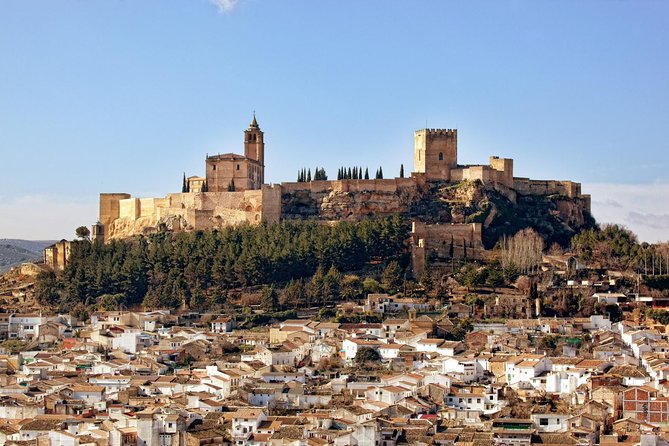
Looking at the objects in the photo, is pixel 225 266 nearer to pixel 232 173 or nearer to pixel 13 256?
pixel 232 173

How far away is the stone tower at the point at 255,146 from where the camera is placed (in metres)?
67.6

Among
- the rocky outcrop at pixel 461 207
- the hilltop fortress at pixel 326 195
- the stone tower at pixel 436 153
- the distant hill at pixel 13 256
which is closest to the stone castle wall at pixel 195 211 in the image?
the hilltop fortress at pixel 326 195

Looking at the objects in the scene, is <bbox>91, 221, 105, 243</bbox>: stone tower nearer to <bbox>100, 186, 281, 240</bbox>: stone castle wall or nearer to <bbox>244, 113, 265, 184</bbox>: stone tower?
<bbox>100, 186, 281, 240</bbox>: stone castle wall

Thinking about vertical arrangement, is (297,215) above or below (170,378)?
above

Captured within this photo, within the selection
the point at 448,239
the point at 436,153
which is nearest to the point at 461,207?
the point at 448,239

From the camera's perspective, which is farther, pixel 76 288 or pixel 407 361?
pixel 76 288

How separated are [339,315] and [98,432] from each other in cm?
1764

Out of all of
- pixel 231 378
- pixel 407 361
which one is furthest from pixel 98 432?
pixel 407 361

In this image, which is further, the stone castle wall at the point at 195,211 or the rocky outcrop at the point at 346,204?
the stone castle wall at the point at 195,211

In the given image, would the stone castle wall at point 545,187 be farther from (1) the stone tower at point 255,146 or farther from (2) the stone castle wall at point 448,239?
(1) the stone tower at point 255,146

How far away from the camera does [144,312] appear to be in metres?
54.0

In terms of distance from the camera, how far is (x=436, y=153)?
212 ft

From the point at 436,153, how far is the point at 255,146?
8.33 m

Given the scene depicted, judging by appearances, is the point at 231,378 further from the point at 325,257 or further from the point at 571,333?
the point at 325,257
